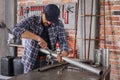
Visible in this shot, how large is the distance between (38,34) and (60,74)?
2.22 feet

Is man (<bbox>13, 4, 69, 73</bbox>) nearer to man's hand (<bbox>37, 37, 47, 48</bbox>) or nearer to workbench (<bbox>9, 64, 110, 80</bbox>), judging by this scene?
man's hand (<bbox>37, 37, 47, 48</bbox>)

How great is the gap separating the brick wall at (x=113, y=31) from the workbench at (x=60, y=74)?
1233 mm

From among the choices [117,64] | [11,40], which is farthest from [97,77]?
[11,40]

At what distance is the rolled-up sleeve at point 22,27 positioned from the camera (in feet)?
8.82

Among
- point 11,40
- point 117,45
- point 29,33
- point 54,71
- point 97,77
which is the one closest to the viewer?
point 97,77

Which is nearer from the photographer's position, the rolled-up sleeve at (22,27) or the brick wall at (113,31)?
the rolled-up sleeve at (22,27)

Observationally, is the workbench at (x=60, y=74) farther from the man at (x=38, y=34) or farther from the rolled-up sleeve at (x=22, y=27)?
the rolled-up sleeve at (x=22, y=27)

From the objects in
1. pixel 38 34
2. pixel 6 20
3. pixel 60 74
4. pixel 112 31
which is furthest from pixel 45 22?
pixel 6 20

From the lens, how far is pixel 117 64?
366 centimetres

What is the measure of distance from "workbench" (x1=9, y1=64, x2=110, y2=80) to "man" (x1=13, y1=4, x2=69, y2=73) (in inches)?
6.0

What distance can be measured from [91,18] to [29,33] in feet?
4.53

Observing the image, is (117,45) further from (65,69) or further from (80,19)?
(65,69)

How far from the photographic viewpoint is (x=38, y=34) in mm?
2814

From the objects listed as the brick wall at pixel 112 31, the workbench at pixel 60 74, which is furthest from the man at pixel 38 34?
the brick wall at pixel 112 31
